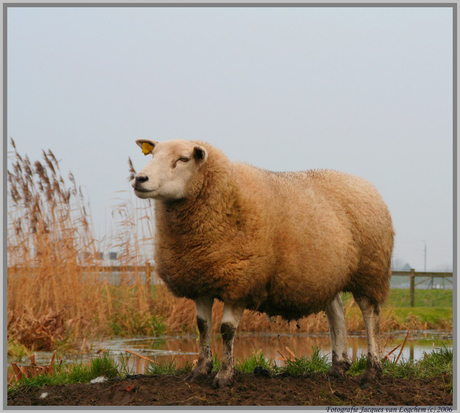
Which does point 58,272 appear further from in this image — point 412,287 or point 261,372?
point 412,287

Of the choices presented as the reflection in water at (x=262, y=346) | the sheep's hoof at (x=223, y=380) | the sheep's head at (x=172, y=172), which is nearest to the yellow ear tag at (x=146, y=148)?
the sheep's head at (x=172, y=172)

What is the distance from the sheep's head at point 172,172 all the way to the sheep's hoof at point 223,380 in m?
1.62

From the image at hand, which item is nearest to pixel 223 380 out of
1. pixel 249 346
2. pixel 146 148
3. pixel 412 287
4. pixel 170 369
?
pixel 170 369

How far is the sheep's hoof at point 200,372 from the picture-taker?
5.79m

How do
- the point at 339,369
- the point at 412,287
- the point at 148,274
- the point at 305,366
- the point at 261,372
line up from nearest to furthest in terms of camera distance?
1. the point at 261,372
2. the point at 339,369
3. the point at 305,366
4. the point at 148,274
5. the point at 412,287

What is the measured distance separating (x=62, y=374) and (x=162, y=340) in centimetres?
453

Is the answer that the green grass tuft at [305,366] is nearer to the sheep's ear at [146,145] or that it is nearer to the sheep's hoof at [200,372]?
the sheep's hoof at [200,372]

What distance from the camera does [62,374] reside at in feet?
21.6

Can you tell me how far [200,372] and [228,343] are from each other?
1.61ft

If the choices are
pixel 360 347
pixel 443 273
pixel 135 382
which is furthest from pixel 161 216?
pixel 443 273

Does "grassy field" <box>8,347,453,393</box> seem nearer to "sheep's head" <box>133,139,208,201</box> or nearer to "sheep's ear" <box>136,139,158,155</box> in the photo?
"sheep's head" <box>133,139,208,201</box>

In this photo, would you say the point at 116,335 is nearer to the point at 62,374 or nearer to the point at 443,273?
the point at 62,374

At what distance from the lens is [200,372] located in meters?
Answer: 5.82

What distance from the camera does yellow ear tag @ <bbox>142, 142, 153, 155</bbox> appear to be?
6.08 m
